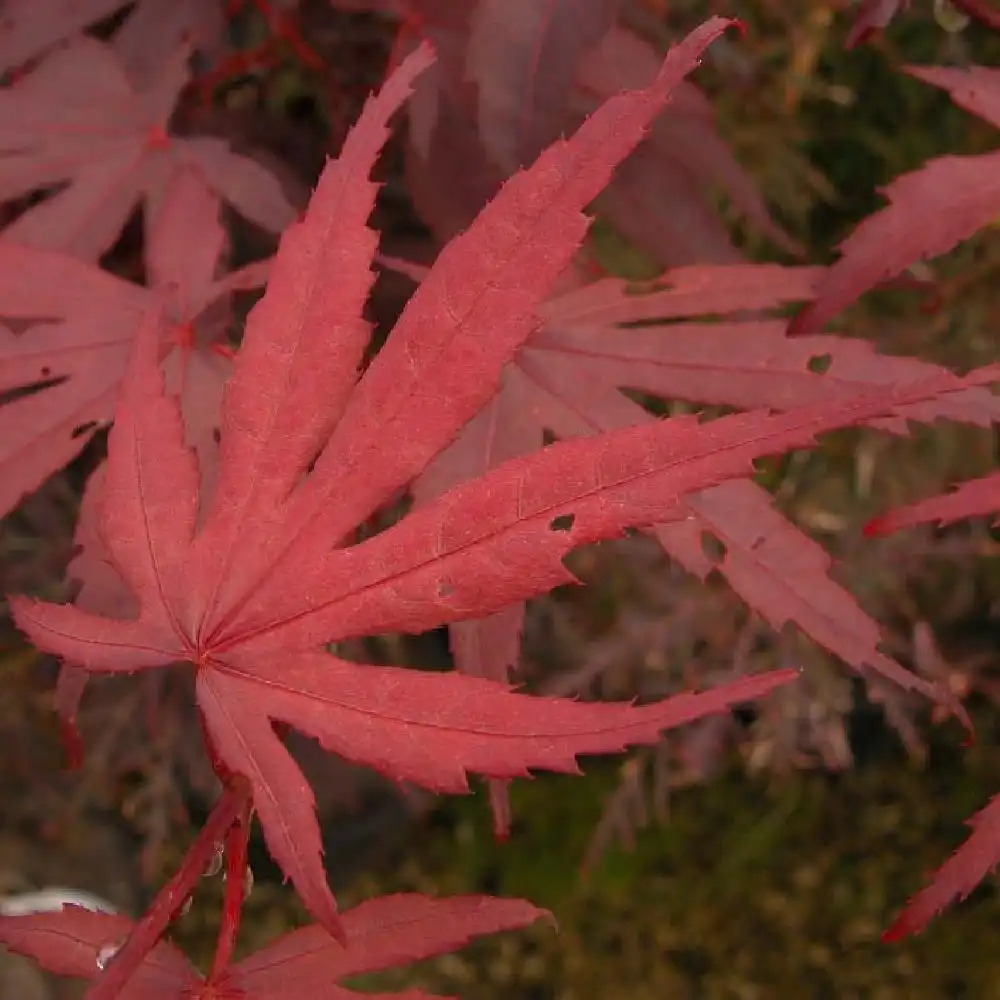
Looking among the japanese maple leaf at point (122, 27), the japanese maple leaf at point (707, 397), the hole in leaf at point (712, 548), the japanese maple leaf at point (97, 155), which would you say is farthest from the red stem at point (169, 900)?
the japanese maple leaf at point (122, 27)

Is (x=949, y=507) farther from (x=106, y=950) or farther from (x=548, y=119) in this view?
(x=106, y=950)

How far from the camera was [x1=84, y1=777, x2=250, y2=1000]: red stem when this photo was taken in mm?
332

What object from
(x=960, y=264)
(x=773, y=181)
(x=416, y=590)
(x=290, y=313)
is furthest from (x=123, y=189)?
(x=960, y=264)

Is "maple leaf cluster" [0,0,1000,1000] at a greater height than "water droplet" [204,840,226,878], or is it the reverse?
"maple leaf cluster" [0,0,1000,1000]

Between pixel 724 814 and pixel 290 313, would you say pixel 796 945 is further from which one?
pixel 290 313

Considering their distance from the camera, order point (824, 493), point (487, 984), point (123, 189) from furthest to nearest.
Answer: point (487, 984)
point (824, 493)
point (123, 189)

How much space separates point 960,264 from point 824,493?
34 centimetres

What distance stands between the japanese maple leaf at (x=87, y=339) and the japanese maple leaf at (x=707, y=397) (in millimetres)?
145

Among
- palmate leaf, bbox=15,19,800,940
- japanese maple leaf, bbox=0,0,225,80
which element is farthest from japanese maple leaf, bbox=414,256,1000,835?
japanese maple leaf, bbox=0,0,225,80

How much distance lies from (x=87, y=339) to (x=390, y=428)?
242 millimetres

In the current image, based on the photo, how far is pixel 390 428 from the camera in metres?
→ 0.37

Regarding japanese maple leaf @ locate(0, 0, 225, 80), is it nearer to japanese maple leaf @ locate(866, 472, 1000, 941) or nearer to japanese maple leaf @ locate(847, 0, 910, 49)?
japanese maple leaf @ locate(847, 0, 910, 49)

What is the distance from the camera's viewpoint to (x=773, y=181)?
47.5 inches

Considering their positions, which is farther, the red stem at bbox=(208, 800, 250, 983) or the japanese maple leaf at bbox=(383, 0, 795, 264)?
the japanese maple leaf at bbox=(383, 0, 795, 264)
